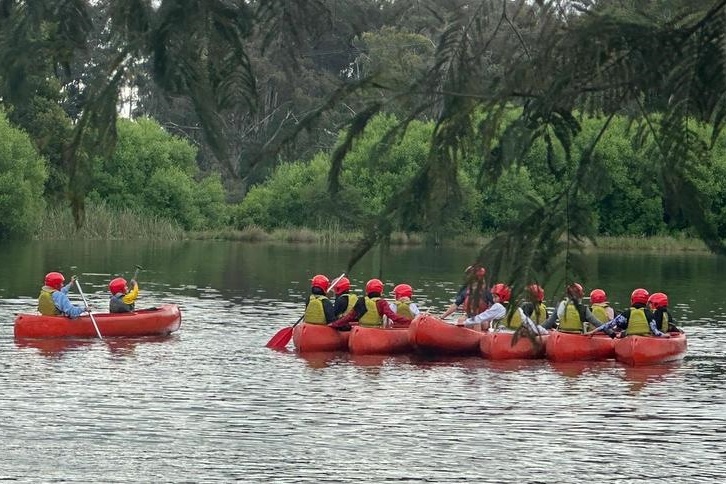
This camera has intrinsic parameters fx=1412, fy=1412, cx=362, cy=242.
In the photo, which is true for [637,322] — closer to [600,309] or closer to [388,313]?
[600,309]

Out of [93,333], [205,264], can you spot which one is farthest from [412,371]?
[205,264]

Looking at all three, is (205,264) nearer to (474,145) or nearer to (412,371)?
(412,371)

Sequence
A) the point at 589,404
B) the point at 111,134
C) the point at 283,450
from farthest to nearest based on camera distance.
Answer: the point at 589,404
the point at 283,450
the point at 111,134

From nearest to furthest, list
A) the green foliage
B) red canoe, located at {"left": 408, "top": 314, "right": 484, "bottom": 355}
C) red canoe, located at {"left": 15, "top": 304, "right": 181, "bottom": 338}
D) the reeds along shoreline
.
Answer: red canoe, located at {"left": 408, "top": 314, "right": 484, "bottom": 355} → red canoe, located at {"left": 15, "top": 304, "right": 181, "bottom": 338} → the green foliage → the reeds along shoreline

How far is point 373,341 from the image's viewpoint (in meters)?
23.1

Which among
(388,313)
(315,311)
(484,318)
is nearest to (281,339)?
(315,311)

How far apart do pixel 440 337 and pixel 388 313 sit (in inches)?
47.5

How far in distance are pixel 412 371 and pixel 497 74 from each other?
14750mm

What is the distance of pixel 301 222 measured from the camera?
225ft

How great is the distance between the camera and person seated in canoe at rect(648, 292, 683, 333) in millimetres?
22797

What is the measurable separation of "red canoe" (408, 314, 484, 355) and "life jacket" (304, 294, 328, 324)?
152 centimetres

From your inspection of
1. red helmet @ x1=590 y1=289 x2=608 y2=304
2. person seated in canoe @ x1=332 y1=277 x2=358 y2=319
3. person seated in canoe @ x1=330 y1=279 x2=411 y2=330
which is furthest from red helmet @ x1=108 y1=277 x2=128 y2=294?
red helmet @ x1=590 y1=289 x2=608 y2=304

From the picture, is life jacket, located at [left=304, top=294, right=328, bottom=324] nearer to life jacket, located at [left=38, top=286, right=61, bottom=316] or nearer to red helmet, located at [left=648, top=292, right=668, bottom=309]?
life jacket, located at [left=38, top=286, right=61, bottom=316]

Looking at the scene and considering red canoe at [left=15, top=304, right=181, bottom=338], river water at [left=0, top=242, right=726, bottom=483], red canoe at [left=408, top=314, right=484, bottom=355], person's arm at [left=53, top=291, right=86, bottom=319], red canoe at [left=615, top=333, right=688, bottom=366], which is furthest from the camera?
person's arm at [left=53, top=291, right=86, bottom=319]
